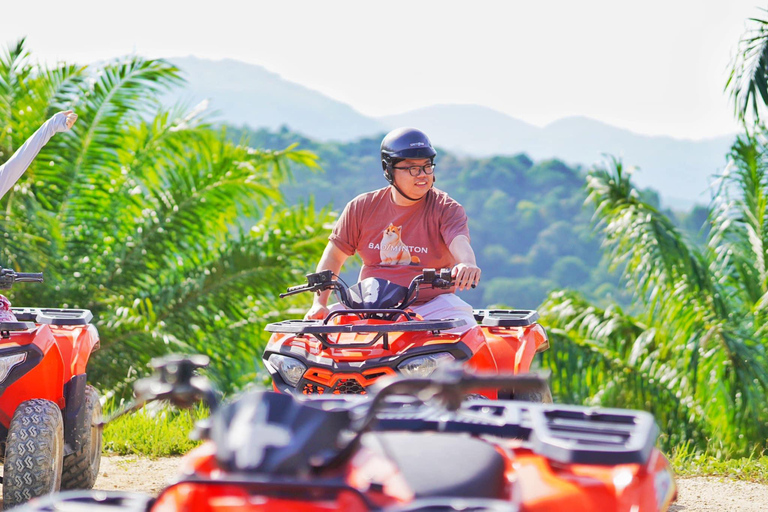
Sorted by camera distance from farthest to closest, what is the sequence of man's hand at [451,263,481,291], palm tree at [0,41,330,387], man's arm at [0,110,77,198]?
palm tree at [0,41,330,387]
man's arm at [0,110,77,198]
man's hand at [451,263,481,291]

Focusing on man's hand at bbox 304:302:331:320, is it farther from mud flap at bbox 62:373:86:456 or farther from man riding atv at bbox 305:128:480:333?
mud flap at bbox 62:373:86:456

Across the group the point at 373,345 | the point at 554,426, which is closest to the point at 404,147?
the point at 373,345

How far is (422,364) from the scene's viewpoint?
433 cm

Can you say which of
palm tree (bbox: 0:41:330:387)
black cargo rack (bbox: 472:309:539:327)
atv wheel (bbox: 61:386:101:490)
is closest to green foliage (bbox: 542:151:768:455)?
palm tree (bbox: 0:41:330:387)

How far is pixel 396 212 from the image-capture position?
538 centimetres

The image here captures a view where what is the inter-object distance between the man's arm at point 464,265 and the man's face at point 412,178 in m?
0.35

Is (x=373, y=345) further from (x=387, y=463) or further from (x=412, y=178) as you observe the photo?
(x=387, y=463)

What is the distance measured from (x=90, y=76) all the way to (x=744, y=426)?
27.9 ft

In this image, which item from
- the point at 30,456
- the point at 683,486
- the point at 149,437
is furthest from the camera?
the point at 149,437

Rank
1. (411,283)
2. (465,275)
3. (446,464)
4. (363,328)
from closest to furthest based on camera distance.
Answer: (446,464)
(363,328)
(465,275)
(411,283)

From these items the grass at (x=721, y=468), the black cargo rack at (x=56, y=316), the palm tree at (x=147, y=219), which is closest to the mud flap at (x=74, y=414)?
the black cargo rack at (x=56, y=316)

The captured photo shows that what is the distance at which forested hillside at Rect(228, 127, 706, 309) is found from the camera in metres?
63.7

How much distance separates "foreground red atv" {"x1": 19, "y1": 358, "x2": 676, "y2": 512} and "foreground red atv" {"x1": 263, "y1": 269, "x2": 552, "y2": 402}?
1707 mm

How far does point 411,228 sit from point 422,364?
3.77 feet
